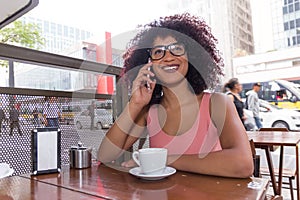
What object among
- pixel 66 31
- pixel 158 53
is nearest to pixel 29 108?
pixel 158 53

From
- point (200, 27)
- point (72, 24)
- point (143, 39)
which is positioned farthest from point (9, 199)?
point (72, 24)

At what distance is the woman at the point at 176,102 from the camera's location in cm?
97

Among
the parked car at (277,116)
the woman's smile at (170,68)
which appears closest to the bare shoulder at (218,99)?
the woman's smile at (170,68)

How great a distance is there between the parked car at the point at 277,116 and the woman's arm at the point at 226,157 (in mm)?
4063

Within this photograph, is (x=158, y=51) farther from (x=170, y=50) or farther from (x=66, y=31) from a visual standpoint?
(x=66, y=31)

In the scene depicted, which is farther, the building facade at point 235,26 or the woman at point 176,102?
the building facade at point 235,26

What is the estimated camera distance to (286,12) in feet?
15.3

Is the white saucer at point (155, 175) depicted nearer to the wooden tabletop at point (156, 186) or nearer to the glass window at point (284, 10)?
the wooden tabletop at point (156, 186)

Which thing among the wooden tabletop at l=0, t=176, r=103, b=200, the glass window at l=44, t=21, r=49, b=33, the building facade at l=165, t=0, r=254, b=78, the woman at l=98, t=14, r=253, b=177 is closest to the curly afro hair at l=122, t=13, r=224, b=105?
the woman at l=98, t=14, r=253, b=177

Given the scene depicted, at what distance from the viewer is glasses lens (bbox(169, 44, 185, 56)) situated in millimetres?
1038

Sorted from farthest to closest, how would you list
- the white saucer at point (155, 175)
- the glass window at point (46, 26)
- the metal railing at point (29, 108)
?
the glass window at point (46, 26)
the metal railing at point (29, 108)
the white saucer at point (155, 175)

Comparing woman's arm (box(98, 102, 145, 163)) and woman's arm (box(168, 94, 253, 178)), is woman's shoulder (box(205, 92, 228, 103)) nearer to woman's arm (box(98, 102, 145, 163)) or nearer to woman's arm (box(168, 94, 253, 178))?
woman's arm (box(168, 94, 253, 178))

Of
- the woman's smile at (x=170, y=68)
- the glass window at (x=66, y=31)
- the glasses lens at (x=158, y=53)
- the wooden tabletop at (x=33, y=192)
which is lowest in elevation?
the wooden tabletop at (x=33, y=192)

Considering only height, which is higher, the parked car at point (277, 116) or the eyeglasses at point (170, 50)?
the eyeglasses at point (170, 50)
